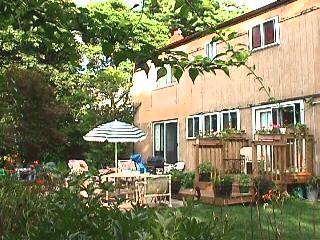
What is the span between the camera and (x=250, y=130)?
15320mm

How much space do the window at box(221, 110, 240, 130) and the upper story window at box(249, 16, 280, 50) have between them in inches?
89.4

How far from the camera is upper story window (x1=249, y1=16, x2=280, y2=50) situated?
47.8 ft

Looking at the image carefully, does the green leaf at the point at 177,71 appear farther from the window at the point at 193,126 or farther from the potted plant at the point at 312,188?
the window at the point at 193,126

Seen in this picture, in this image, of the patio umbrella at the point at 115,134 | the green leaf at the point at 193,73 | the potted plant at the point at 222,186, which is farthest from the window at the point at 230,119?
the green leaf at the point at 193,73

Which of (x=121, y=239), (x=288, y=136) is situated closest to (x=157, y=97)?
(x=288, y=136)

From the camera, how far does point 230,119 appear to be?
1652 centimetres

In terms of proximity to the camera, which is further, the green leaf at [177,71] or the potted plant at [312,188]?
the potted plant at [312,188]

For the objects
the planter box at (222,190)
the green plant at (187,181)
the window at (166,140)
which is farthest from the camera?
the window at (166,140)

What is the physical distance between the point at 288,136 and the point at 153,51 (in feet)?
33.9

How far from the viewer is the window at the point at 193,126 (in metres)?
18.5

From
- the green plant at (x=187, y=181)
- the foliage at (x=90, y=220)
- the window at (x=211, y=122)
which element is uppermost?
the window at (x=211, y=122)

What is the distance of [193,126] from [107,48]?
16.4m

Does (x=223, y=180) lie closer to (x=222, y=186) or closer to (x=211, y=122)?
(x=222, y=186)

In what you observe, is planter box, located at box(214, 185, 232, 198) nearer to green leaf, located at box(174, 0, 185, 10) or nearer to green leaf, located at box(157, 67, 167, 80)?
green leaf, located at box(157, 67, 167, 80)
